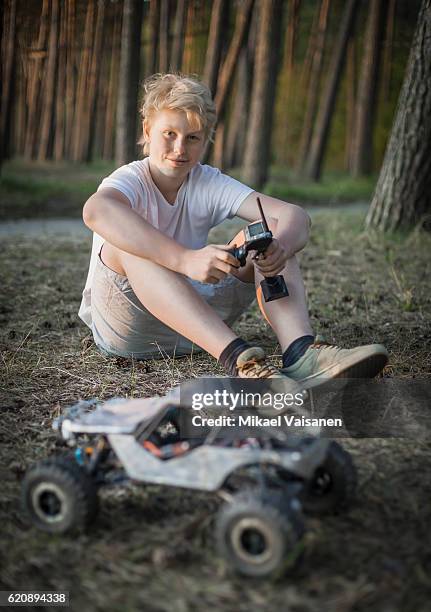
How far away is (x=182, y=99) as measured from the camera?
2.74 metres

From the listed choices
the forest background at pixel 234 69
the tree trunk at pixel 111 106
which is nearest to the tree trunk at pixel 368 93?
the forest background at pixel 234 69

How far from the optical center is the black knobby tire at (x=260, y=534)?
5.02 feet

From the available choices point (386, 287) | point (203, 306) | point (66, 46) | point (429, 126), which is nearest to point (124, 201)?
point (203, 306)

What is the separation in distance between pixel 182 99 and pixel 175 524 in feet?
5.49

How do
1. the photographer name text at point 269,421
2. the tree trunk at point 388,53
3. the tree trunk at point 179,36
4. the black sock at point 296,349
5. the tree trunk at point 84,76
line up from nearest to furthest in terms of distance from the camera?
the photographer name text at point 269,421 < the black sock at point 296,349 < the tree trunk at point 179,36 < the tree trunk at point 388,53 < the tree trunk at point 84,76

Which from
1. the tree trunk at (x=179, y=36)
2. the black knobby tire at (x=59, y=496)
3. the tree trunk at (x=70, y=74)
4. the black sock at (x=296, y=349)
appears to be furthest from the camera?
the tree trunk at (x=70, y=74)

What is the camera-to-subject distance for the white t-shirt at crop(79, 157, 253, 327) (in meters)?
2.95

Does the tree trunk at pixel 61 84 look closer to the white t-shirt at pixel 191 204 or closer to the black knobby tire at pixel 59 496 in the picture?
the white t-shirt at pixel 191 204

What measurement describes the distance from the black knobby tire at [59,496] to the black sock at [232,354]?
856 mm

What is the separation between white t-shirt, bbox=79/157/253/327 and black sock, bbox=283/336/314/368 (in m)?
0.71

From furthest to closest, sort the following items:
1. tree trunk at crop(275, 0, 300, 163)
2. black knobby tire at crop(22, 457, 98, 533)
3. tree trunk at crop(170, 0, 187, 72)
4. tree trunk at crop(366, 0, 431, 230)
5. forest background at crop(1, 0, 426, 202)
→ 1. tree trunk at crop(275, 0, 300, 163)
2. tree trunk at crop(170, 0, 187, 72)
3. forest background at crop(1, 0, 426, 202)
4. tree trunk at crop(366, 0, 431, 230)
5. black knobby tire at crop(22, 457, 98, 533)

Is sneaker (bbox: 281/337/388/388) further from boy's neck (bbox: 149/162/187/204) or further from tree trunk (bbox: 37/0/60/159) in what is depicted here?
tree trunk (bbox: 37/0/60/159)

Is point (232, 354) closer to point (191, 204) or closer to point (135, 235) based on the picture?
point (135, 235)

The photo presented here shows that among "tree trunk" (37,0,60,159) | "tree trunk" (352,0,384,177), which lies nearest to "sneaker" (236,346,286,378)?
"tree trunk" (352,0,384,177)
